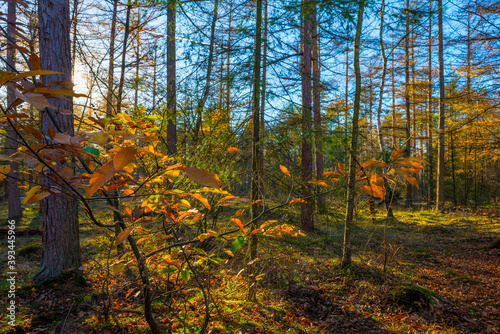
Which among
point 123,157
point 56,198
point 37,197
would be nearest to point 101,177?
point 123,157

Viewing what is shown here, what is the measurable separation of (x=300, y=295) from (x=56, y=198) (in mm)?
4130

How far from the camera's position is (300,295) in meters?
4.20

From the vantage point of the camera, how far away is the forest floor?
9.38 feet

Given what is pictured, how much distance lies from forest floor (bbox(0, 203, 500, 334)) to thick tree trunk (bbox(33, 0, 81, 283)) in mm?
287

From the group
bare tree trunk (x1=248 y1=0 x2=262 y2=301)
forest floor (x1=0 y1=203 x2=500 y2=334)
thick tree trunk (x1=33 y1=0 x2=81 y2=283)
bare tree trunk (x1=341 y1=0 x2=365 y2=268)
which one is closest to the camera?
forest floor (x1=0 y1=203 x2=500 y2=334)

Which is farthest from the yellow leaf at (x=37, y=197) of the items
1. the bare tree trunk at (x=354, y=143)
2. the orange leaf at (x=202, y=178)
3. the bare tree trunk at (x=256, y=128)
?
the bare tree trunk at (x=354, y=143)

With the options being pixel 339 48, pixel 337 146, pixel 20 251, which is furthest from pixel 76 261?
pixel 339 48

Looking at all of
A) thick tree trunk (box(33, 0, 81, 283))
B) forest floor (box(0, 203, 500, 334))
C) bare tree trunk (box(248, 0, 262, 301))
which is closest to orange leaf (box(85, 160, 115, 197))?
forest floor (box(0, 203, 500, 334))

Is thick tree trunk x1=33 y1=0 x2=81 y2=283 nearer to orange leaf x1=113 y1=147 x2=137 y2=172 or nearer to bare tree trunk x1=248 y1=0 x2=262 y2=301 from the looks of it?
bare tree trunk x1=248 y1=0 x2=262 y2=301

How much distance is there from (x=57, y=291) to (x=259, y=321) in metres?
2.81

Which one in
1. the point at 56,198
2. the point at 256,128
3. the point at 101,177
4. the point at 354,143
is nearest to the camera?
the point at 101,177

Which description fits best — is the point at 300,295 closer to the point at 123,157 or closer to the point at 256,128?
the point at 256,128

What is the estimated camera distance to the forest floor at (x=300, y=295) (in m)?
2.86

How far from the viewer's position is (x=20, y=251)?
5168 mm
